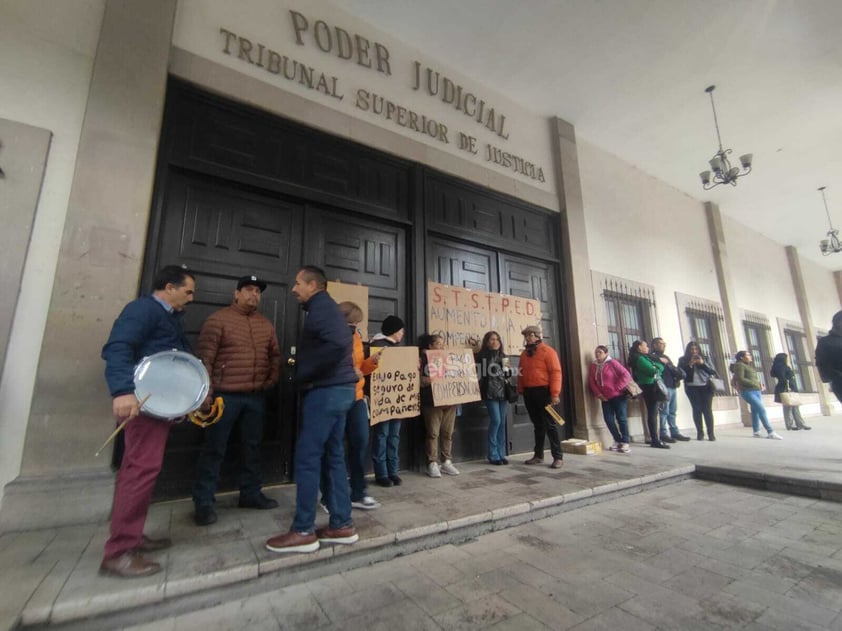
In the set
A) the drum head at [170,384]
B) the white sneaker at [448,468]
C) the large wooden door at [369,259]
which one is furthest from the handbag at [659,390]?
the drum head at [170,384]

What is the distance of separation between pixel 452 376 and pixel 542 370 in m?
1.22

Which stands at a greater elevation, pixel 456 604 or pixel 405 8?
pixel 405 8

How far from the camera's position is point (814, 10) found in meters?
5.21

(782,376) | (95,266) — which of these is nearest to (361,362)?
(95,266)

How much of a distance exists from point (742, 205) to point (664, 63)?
716cm

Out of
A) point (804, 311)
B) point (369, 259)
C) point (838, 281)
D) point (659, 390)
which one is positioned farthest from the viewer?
point (838, 281)

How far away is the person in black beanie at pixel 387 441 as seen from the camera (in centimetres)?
385

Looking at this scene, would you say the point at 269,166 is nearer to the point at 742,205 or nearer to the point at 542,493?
the point at 542,493

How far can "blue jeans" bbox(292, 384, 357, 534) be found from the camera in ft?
7.57

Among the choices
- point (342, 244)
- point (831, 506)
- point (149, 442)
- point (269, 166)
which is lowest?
point (831, 506)

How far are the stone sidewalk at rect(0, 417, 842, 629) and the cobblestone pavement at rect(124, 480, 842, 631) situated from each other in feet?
0.33

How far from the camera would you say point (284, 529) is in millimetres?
2617

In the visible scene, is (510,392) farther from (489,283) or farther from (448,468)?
(489,283)

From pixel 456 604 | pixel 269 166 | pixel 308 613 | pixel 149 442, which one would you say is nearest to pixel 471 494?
pixel 456 604
